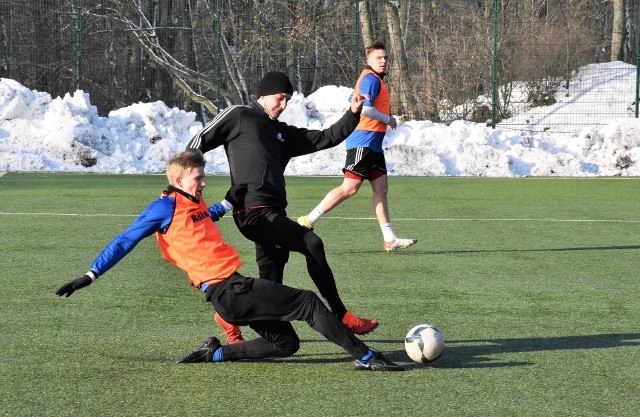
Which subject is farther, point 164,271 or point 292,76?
point 292,76

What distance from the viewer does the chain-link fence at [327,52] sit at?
84.9 ft

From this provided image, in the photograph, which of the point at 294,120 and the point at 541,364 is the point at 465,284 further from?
the point at 294,120

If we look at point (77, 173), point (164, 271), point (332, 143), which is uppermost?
point (332, 143)

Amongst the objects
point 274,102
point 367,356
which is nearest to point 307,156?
point 274,102

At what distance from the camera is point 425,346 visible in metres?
6.21

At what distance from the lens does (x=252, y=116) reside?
7.22 m

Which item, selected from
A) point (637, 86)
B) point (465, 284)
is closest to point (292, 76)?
point (637, 86)

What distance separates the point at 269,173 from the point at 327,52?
1929cm

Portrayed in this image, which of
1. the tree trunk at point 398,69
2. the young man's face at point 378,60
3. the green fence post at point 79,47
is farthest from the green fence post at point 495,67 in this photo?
the young man's face at point 378,60

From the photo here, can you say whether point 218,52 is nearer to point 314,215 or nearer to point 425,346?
point 314,215

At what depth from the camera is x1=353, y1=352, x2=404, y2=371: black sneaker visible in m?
6.04

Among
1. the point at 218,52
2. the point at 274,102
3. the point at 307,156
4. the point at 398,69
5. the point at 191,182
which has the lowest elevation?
the point at 307,156

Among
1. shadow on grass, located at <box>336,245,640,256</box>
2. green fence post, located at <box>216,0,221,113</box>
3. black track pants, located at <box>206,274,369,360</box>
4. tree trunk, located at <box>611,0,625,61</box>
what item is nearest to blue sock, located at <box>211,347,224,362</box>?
black track pants, located at <box>206,274,369,360</box>

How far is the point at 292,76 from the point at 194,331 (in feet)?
64.4
